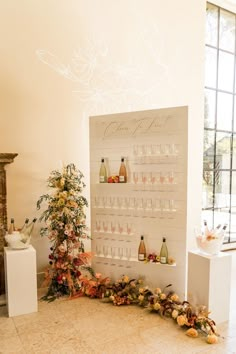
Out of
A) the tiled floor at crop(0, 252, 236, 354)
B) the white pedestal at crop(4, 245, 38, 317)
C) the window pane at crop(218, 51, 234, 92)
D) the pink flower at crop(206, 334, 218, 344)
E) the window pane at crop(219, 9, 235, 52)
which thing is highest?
the window pane at crop(219, 9, 235, 52)

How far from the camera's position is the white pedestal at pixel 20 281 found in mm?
2895

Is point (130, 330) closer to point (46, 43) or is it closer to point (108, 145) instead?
point (108, 145)

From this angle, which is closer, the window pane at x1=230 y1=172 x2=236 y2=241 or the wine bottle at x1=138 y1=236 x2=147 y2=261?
the wine bottle at x1=138 y1=236 x2=147 y2=261

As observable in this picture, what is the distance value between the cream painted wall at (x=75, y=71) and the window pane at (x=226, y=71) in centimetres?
76

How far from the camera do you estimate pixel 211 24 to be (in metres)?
5.19

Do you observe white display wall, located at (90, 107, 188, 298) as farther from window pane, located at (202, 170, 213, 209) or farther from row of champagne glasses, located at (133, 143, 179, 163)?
window pane, located at (202, 170, 213, 209)

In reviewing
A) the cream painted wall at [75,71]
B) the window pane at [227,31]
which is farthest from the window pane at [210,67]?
the cream painted wall at [75,71]

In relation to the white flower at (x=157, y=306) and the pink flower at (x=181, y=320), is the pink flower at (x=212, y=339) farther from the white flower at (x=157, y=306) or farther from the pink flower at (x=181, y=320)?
the white flower at (x=157, y=306)

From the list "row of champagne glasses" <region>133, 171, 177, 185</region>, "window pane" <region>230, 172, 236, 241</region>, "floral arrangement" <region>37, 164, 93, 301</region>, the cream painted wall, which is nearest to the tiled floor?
"floral arrangement" <region>37, 164, 93, 301</region>

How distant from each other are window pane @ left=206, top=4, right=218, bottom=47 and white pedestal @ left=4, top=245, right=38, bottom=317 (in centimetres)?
465

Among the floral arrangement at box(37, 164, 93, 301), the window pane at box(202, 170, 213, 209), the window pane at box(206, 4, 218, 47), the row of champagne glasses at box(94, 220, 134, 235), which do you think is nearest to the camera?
the floral arrangement at box(37, 164, 93, 301)

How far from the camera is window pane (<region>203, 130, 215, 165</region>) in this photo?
17.2 ft

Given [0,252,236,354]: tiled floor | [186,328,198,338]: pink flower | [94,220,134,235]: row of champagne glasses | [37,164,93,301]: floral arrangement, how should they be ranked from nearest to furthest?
[0,252,236,354]: tiled floor → [186,328,198,338]: pink flower → [37,164,93,301]: floral arrangement → [94,220,134,235]: row of champagne glasses

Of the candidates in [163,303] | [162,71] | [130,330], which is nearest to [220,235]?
[163,303]
